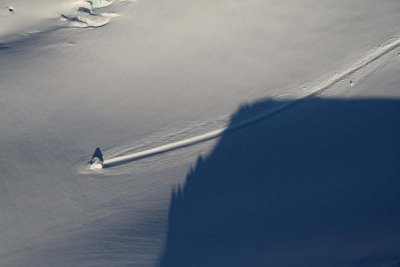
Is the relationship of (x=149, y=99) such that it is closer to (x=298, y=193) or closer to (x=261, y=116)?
(x=261, y=116)

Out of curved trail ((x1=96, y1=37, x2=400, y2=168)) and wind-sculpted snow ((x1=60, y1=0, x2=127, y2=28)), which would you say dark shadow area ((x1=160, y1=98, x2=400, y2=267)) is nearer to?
curved trail ((x1=96, y1=37, x2=400, y2=168))

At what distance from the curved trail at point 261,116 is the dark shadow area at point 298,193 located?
0.15m

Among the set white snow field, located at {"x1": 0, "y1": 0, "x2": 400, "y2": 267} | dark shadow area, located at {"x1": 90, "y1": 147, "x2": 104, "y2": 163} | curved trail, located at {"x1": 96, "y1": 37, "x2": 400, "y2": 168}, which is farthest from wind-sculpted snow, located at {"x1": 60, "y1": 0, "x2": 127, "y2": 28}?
curved trail, located at {"x1": 96, "y1": 37, "x2": 400, "y2": 168}

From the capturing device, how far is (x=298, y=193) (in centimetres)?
977

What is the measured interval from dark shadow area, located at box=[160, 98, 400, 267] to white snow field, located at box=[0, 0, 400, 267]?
0.06 m

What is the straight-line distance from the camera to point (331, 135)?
10.7 m

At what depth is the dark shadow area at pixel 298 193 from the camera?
29.0 ft

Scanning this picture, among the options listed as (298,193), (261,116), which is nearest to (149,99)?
(261,116)

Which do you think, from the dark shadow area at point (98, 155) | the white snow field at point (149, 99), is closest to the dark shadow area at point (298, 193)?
the white snow field at point (149, 99)

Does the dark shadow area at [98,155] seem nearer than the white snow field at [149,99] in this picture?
No

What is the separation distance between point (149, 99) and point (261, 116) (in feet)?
8.71

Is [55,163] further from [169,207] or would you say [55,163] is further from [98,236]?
[169,207]

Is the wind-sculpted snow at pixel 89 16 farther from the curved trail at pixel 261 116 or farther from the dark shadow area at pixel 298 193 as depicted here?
the dark shadow area at pixel 298 193

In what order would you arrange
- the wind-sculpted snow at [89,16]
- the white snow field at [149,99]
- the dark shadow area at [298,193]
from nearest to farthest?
1. the dark shadow area at [298,193]
2. the white snow field at [149,99]
3. the wind-sculpted snow at [89,16]
